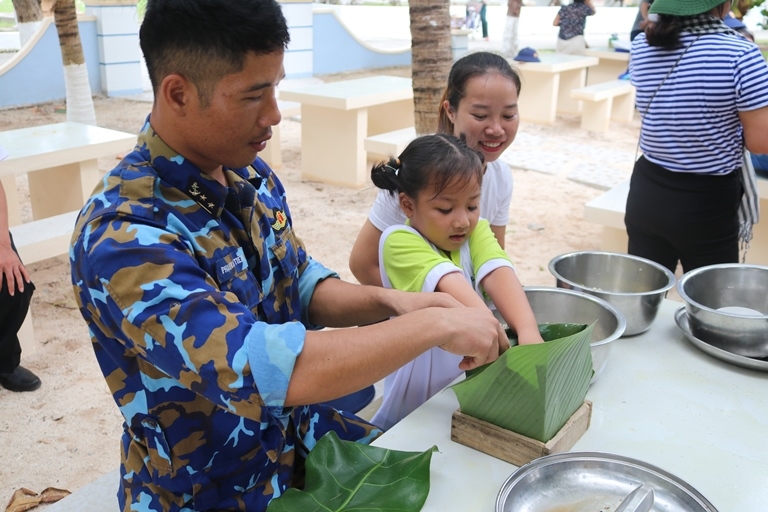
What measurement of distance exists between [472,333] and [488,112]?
1058 mm

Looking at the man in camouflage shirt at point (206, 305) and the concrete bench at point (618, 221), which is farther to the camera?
the concrete bench at point (618, 221)

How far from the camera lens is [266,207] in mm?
1689

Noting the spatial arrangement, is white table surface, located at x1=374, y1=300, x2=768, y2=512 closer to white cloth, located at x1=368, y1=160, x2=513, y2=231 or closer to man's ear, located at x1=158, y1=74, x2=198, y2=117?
white cloth, located at x1=368, y1=160, x2=513, y2=231

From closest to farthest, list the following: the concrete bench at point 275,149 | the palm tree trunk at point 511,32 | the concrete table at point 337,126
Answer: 1. the concrete table at point 337,126
2. the concrete bench at point 275,149
3. the palm tree trunk at point 511,32

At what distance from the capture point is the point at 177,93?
1312 millimetres

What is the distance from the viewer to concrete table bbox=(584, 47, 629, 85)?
11.7 metres

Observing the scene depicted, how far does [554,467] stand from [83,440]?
8.10 ft

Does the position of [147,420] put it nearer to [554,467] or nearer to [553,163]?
[554,467]

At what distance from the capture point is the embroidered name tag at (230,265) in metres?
1.39

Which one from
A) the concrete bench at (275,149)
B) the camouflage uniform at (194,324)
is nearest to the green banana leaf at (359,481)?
the camouflage uniform at (194,324)

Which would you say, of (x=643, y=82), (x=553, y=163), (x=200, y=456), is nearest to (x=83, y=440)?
(x=200, y=456)

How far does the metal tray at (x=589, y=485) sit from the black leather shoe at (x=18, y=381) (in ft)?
9.62

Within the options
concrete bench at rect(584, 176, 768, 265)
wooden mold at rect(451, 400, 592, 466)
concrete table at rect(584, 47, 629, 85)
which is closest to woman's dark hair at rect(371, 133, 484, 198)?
wooden mold at rect(451, 400, 592, 466)

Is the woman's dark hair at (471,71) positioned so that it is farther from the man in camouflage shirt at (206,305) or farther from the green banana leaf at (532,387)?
the green banana leaf at (532,387)
